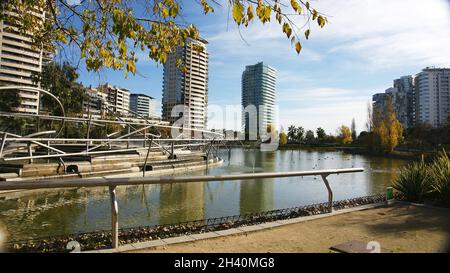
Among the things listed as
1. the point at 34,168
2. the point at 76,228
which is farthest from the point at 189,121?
the point at 76,228

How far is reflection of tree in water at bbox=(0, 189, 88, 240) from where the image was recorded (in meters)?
7.00

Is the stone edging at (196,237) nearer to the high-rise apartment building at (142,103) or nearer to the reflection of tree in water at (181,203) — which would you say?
the reflection of tree in water at (181,203)

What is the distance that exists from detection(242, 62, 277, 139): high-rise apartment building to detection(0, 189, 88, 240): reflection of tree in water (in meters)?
76.2

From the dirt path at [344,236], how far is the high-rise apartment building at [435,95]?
4524 inches

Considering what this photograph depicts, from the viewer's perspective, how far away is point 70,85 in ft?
105

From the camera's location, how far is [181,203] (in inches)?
412

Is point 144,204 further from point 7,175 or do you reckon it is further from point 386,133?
point 386,133

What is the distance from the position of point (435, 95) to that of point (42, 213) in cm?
12075

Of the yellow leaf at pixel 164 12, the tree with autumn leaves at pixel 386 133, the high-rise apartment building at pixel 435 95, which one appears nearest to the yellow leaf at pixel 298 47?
the yellow leaf at pixel 164 12

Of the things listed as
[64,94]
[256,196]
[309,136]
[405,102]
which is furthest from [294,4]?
[405,102]

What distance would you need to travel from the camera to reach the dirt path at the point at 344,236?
3893mm

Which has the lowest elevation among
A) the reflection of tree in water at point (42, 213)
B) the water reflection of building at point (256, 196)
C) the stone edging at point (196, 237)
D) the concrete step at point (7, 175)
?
the reflection of tree in water at point (42, 213)

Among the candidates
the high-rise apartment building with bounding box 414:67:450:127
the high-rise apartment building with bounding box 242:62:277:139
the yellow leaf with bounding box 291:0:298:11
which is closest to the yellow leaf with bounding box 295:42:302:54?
the yellow leaf with bounding box 291:0:298:11
